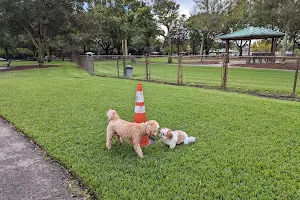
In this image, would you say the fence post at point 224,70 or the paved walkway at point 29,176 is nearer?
the paved walkway at point 29,176

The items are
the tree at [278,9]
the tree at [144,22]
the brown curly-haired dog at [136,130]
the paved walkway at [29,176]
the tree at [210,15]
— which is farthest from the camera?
the tree at [144,22]

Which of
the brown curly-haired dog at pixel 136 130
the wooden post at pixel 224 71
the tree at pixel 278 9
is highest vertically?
the tree at pixel 278 9

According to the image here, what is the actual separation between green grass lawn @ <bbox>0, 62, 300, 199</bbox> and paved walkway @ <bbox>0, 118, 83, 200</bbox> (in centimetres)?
18

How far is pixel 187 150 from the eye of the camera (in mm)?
3139

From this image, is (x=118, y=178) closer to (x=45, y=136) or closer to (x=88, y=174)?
(x=88, y=174)

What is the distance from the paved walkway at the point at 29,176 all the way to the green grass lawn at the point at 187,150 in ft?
0.59

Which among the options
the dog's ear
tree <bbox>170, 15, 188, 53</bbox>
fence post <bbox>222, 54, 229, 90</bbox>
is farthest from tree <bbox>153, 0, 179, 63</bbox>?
the dog's ear

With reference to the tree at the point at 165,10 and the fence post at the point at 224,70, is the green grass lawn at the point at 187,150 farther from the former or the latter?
the tree at the point at 165,10

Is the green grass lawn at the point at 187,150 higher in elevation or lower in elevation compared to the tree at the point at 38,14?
lower

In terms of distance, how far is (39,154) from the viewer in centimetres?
316

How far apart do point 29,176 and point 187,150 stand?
2050 millimetres

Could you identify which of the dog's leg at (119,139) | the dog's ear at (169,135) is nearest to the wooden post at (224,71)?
the dog's ear at (169,135)

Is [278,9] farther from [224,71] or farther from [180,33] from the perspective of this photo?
[180,33]

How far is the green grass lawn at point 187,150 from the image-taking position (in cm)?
230
